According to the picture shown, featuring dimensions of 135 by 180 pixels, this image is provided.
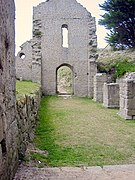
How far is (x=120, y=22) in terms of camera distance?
2198cm

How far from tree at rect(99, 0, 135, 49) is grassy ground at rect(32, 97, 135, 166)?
12.7m

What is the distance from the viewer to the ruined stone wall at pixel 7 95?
3113 millimetres

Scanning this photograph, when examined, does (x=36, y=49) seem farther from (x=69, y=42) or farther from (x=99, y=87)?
(x=99, y=87)

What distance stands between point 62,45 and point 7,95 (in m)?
18.8

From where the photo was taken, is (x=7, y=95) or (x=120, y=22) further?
(x=120, y=22)

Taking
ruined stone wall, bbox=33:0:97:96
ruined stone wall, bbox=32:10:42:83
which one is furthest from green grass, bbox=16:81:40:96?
ruined stone wall, bbox=33:0:97:96

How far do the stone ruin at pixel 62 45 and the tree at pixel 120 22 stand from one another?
1256mm

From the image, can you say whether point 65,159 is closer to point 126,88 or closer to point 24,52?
point 126,88

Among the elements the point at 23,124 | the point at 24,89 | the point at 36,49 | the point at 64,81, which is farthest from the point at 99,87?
the point at 23,124

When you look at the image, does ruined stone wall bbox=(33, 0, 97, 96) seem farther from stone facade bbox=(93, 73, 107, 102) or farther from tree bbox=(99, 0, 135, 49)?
stone facade bbox=(93, 73, 107, 102)

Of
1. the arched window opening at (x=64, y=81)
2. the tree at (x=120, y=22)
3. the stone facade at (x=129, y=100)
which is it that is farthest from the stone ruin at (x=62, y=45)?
the stone facade at (x=129, y=100)

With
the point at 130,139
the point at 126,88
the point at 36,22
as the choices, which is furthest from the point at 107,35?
the point at 130,139

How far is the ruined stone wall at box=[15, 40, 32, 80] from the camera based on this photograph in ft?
75.8

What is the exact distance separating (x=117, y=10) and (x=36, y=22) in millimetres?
5888
